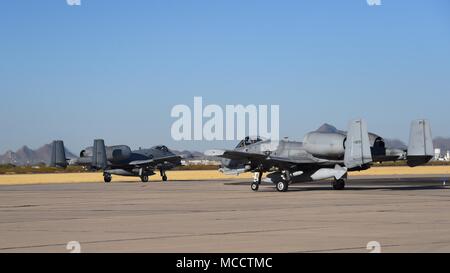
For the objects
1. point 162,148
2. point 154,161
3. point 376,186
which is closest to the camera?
point 376,186

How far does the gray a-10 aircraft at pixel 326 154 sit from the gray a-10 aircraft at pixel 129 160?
25.1 metres

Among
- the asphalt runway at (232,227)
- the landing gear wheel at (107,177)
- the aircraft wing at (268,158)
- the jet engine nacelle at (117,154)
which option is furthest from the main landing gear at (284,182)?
the landing gear wheel at (107,177)

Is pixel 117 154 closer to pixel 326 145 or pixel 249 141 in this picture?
pixel 249 141

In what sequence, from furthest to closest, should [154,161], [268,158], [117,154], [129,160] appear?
[129,160] → [117,154] → [154,161] → [268,158]

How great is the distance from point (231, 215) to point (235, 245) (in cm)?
860

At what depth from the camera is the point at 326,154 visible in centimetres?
4022

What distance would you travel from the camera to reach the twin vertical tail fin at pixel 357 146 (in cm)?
3772

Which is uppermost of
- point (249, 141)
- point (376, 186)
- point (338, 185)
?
point (249, 141)

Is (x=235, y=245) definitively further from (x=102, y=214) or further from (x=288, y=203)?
(x=288, y=203)

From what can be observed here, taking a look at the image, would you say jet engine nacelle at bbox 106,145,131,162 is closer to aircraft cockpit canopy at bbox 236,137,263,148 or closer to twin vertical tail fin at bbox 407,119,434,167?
aircraft cockpit canopy at bbox 236,137,263,148

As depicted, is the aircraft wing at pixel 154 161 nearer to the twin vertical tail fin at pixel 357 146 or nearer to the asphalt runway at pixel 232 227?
the twin vertical tail fin at pixel 357 146

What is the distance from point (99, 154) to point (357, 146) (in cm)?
3399

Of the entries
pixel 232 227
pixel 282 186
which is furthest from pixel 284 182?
pixel 232 227

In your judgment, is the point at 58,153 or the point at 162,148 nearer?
the point at 162,148
